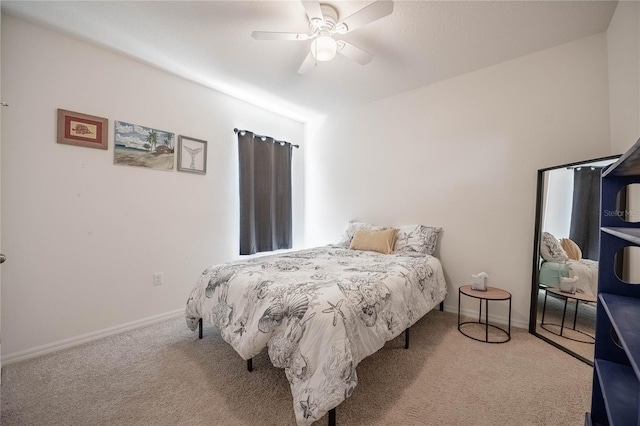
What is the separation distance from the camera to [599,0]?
71.4 inches

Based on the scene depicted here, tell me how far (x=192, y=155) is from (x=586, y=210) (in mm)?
3573

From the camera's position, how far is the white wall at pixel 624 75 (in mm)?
1652

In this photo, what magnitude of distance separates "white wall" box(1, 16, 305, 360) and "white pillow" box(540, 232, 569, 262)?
3286mm

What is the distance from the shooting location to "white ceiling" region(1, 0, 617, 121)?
189cm

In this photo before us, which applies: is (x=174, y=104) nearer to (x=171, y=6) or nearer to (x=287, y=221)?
(x=171, y=6)

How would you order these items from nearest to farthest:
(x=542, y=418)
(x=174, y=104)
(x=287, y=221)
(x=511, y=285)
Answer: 1. (x=542, y=418)
2. (x=511, y=285)
3. (x=174, y=104)
4. (x=287, y=221)

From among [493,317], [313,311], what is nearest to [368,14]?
[313,311]

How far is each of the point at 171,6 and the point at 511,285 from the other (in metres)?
3.64

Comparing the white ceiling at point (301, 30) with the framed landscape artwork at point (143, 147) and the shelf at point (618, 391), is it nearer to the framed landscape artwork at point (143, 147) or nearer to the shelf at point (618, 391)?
the framed landscape artwork at point (143, 147)

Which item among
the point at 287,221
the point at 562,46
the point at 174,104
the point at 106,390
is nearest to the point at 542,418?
the point at 106,390

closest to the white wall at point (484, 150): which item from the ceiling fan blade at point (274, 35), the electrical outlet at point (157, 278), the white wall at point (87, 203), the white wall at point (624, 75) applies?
the white wall at point (624, 75)

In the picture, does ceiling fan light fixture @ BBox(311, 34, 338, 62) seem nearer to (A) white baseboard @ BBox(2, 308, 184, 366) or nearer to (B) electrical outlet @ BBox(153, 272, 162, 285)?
(B) electrical outlet @ BBox(153, 272, 162, 285)

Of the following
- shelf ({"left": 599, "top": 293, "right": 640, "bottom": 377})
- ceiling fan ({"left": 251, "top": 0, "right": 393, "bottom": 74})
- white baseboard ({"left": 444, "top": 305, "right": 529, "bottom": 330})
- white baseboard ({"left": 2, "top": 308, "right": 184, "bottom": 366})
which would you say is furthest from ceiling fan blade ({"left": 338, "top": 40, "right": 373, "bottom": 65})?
white baseboard ({"left": 2, "top": 308, "right": 184, "bottom": 366})

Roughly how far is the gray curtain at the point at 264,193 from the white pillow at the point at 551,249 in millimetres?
2903
